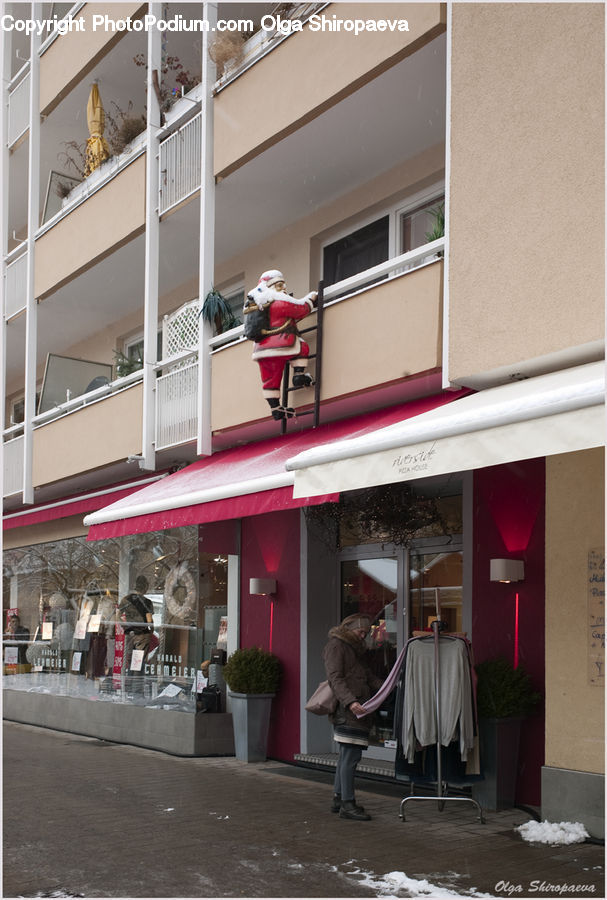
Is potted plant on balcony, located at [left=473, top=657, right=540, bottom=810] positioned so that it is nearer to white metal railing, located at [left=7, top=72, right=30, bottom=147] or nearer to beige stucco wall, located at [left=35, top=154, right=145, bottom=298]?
beige stucco wall, located at [left=35, top=154, right=145, bottom=298]

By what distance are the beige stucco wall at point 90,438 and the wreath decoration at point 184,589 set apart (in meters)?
1.86

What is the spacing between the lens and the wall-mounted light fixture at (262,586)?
13289mm

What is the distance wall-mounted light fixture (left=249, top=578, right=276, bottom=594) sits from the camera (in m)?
13.3

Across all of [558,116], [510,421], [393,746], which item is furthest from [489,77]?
[393,746]

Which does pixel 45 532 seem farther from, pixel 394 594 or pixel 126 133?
pixel 394 594

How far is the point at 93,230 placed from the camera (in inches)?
623

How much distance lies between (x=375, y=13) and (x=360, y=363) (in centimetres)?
352

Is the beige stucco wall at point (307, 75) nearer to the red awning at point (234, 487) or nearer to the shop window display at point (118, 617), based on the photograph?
the red awning at point (234, 487)

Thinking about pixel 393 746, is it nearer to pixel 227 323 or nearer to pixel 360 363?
pixel 360 363

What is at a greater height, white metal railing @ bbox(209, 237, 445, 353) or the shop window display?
white metal railing @ bbox(209, 237, 445, 353)

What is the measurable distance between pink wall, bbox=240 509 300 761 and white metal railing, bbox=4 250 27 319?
7.03m

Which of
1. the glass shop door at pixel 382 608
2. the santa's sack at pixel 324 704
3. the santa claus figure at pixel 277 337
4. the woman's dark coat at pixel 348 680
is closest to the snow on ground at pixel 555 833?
Result: the woman's dark coat at pixel 348 680

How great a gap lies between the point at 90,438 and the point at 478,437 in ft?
33.2

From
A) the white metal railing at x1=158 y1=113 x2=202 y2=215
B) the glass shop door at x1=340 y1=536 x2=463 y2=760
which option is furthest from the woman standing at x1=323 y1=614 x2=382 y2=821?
the white metal railing at x1=158 y1=113 x2=202 y2=215
